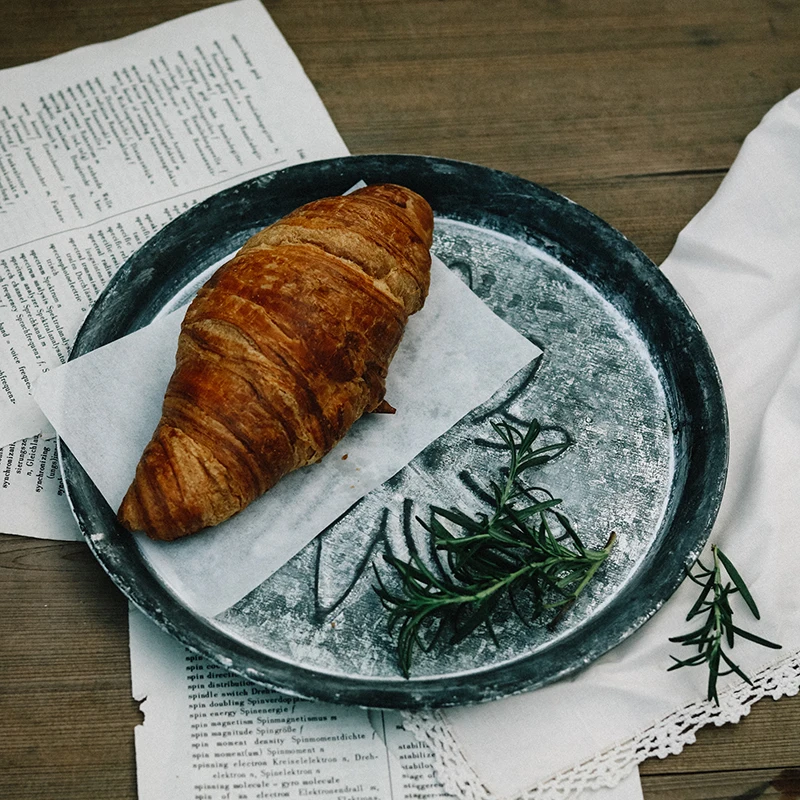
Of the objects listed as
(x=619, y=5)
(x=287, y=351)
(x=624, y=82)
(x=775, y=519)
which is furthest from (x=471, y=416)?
(x=619, y=5)

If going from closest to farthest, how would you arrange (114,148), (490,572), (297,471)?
(490,572), (297,471), (114,148)

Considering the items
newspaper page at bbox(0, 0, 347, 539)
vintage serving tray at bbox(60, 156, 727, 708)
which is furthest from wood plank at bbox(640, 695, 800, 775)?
newspaper page at bbox(0, 0, 347, 539)

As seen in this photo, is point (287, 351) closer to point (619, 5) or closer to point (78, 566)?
point (78, 566)

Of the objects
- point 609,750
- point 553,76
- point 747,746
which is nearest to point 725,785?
point 747,746

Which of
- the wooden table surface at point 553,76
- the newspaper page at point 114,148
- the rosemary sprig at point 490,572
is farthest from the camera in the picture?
the wooden table surface at point 553,76

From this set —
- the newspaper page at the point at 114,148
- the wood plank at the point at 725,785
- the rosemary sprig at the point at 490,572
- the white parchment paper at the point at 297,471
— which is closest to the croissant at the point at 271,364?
the white parchment paper at the point at 297,471

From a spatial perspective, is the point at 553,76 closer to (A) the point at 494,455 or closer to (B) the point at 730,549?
(A) the point at 494,455

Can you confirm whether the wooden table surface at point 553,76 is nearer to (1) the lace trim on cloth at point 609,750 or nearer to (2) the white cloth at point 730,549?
(2) the white cloth at point 730,549
